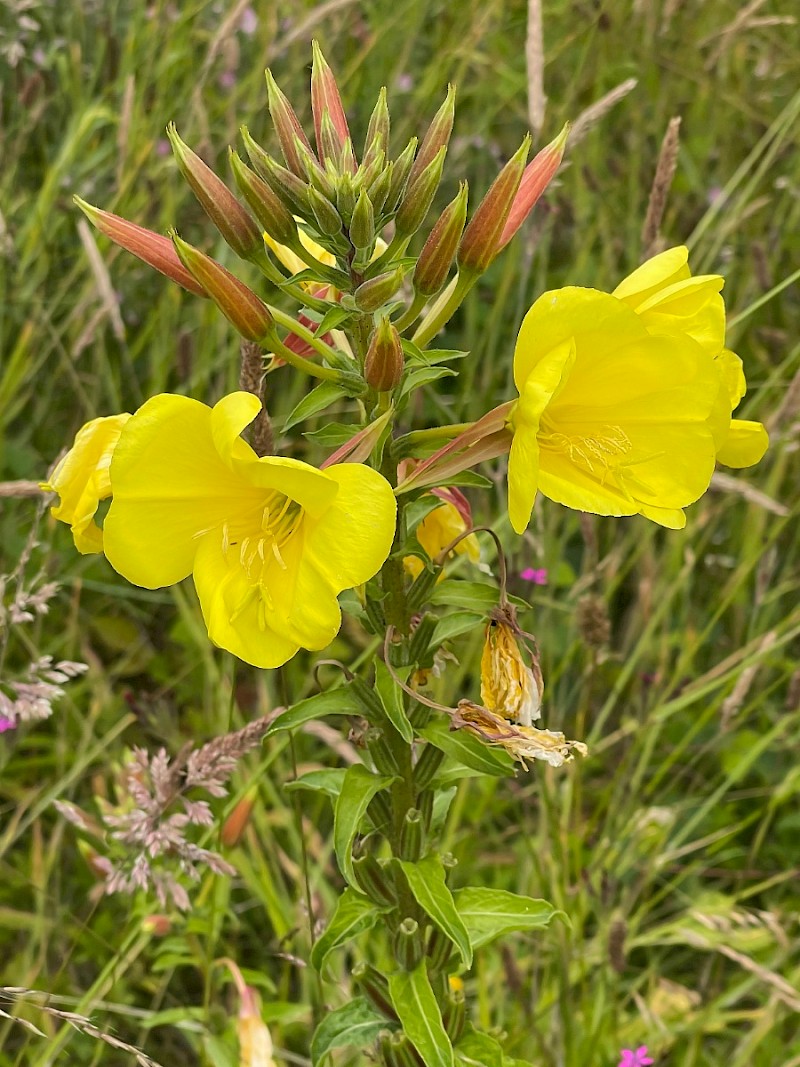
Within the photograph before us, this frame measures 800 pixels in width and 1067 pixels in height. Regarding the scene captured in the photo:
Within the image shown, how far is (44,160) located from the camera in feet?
9.10

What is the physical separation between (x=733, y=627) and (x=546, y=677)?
64 cm

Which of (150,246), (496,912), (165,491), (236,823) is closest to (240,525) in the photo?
(165,491)

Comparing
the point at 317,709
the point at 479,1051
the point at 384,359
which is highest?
the point at 384,359

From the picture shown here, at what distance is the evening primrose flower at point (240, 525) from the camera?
91 cm

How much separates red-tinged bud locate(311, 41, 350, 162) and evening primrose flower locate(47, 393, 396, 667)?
1.21ft

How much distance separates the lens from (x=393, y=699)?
1.05m

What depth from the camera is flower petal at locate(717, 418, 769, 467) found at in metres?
1.12

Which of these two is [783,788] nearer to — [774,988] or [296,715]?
[774,988]

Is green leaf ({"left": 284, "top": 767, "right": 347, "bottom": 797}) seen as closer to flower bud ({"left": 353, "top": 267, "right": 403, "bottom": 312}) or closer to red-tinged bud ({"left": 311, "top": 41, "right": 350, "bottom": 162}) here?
flower bud ({"left": 353, "top": 267, "right": 403, "bottom": 312})

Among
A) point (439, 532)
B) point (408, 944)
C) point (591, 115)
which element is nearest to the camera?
point (408, 944)

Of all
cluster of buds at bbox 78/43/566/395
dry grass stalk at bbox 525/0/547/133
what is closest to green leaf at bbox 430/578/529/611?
cluster of buds at bbox 78/43/566/395

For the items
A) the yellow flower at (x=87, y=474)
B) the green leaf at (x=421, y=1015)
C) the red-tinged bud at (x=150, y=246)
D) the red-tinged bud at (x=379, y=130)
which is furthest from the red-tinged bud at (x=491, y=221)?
the green leaf at (x=421, y=1015)

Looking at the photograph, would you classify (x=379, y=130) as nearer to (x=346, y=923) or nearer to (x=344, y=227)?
(x=344, y=227)

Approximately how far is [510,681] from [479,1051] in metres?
0.46
